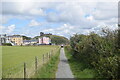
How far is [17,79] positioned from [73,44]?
17.2 m

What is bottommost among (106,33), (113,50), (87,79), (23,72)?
(87,79)

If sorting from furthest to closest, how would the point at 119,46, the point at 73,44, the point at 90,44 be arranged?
the point at 73,44, the point at 90,44, the point at 119,46

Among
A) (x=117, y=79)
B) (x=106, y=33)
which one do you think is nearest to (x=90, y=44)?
(x=106, y=33)

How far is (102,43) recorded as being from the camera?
11797 mm

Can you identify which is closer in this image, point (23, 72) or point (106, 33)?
point (23, 72)

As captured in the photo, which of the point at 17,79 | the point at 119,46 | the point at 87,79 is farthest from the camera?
the point at 87,79

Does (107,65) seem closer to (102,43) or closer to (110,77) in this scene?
(110,77)

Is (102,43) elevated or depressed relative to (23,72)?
elevated

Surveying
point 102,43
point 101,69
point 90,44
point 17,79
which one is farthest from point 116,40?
point 17,79

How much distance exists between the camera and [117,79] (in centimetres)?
777

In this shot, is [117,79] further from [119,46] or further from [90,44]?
[90,44]

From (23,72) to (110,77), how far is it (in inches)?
153

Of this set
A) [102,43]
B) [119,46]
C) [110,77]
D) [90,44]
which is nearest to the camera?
[110,77]

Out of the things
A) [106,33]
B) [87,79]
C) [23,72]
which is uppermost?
[106,33]
